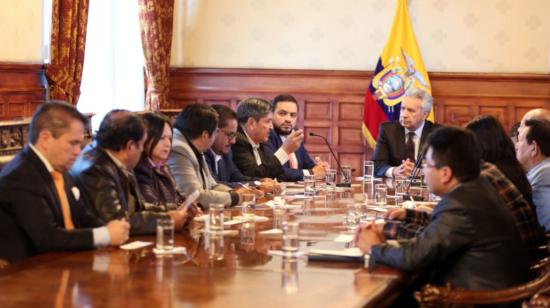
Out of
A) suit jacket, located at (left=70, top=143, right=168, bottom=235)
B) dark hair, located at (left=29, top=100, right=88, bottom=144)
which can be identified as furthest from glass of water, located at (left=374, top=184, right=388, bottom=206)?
dark hair, located at (left=29, top=100, right=88, bottom=144)

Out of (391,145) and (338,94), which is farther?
(338,94)

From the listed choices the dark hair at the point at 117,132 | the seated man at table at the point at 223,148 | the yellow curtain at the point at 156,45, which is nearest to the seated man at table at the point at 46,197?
the dark hair at the point at 117,132

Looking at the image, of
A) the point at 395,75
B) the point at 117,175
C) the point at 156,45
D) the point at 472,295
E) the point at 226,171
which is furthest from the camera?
the point at 395,75

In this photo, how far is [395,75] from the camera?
972 centimetres

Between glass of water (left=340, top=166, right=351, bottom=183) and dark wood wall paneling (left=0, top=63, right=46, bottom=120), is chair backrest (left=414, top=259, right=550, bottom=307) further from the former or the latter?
dark wood wall paneling (left=0, top=63, right=46, bottom=120)

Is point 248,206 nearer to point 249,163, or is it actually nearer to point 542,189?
point 542,189

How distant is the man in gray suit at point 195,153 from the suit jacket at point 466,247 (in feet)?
6.26

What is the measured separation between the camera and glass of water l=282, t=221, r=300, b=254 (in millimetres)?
3439

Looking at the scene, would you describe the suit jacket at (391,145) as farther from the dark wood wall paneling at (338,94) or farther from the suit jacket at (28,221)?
the suit jacket at (28,221)

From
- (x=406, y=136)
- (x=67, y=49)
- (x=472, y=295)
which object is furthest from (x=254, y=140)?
(x=472, y=295)

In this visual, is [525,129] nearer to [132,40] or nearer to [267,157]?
[267,157]

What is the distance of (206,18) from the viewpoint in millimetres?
10141

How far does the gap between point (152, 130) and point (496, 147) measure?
1803 millimetres

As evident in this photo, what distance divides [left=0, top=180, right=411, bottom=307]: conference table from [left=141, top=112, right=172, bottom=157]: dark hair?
2.78 feet
